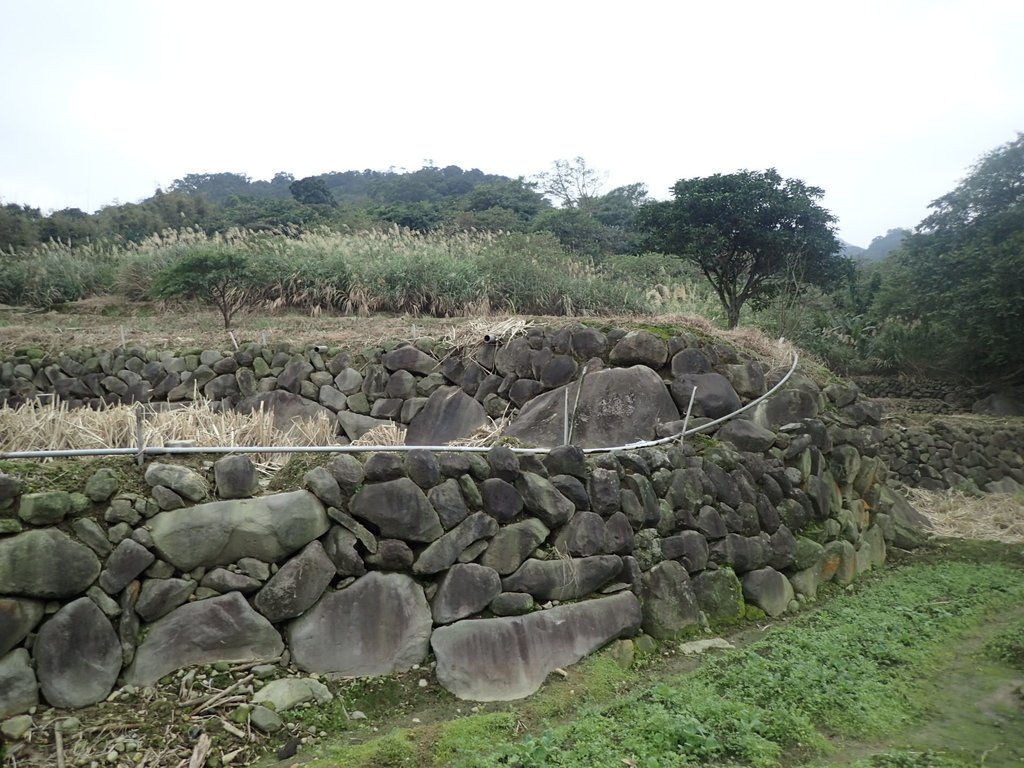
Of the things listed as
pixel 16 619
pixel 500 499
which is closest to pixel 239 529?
pixel 16 619

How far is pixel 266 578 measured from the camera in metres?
3.69

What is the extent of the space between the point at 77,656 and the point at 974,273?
16865mm

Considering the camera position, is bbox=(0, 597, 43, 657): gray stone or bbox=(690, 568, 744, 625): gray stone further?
bbox=(690, 568, 744, 625): gray stone

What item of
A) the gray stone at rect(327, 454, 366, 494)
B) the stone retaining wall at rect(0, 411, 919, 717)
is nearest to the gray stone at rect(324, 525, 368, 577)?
the stone retaining wall at rect(0, 411, 919, 717)

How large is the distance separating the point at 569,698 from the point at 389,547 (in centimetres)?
123

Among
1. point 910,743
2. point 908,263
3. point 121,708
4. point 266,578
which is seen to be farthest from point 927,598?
point 908,263

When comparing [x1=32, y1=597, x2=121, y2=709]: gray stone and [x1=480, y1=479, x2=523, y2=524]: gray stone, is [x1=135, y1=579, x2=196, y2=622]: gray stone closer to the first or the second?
[x1=32, y1=597, x2=121, y2=709]: gray stone

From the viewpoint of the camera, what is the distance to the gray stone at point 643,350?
6.85m

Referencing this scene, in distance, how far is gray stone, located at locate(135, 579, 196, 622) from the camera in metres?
3.39

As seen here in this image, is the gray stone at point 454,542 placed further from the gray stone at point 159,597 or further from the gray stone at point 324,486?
the gray stone at point 159,597

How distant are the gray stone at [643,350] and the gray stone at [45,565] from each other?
4.79m

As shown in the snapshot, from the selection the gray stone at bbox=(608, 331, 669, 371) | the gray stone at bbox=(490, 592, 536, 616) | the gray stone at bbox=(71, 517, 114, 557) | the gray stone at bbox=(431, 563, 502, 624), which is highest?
the gray stone at bbox=(608, 331, 669, 371)

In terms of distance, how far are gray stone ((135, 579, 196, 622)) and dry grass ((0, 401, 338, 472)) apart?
0.72m

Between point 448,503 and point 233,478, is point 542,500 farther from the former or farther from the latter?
point 233,478
